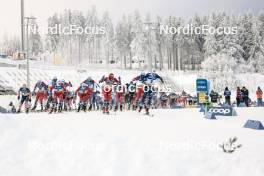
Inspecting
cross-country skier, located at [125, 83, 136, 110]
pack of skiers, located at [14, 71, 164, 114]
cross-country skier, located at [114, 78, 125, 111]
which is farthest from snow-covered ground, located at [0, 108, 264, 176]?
cross-country skier, located at [125, 83, 136, 110]

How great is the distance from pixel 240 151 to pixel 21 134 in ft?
21.6

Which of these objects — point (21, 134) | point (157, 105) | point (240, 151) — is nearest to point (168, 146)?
point (240, 151)

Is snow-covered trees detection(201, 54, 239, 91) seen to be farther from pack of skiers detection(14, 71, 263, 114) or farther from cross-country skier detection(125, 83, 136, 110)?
pack of skiers detection(14, 71, 263, 114)

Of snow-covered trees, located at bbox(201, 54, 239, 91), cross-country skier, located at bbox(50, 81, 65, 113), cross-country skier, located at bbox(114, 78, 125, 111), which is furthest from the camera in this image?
snow-covered trees, located at bbox(201, 54, 239, 91)

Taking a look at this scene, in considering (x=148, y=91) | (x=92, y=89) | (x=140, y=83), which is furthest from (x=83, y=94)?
(x=148, y=91)

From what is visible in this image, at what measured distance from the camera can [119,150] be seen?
36.6 feet

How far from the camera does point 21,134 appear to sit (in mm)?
12023

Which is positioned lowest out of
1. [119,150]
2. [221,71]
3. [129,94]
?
[119,150]

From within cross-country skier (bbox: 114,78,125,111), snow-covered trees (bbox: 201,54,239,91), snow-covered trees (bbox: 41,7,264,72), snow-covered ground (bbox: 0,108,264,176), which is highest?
snow-covered trees (bbox: 41,7,264,72)

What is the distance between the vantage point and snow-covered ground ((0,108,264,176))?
10312 millimetres

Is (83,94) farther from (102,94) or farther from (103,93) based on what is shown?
(103,93)

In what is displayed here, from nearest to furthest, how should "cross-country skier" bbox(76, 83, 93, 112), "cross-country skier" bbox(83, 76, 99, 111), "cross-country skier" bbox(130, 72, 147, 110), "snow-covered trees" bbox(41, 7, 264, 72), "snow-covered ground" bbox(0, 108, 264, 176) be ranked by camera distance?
1. "snow-covered ground" bbox(0, 108, 264, 176)
2. "cross-country skier" bbox(130, 72, 147, 110)
3. "cross-country skier" bbox(76, 83, 93, 112)
4. "cross-country skier" bbox(83, 76, 99, 111)
5. "snow-covered trees" bbox(41, 7, 264, 72)

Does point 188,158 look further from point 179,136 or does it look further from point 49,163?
point 49,163

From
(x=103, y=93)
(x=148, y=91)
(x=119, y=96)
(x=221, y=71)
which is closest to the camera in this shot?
(x=148, y=91)
